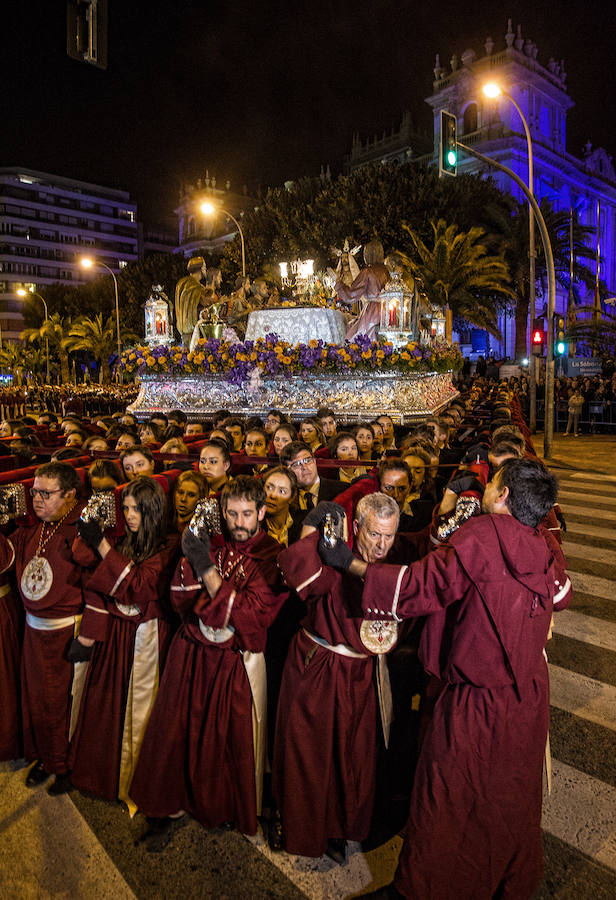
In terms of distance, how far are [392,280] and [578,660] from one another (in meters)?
9.86

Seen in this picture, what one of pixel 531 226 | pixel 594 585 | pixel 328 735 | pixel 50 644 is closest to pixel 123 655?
pixel 50 644

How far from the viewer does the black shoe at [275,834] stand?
3046 millimetres

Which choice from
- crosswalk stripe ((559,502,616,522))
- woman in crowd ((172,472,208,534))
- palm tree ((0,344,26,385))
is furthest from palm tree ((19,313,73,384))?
woman in crowd ((172,472,208,534))

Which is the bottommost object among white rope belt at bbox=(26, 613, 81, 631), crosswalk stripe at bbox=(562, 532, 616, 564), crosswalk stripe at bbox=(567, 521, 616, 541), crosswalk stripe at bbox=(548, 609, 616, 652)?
crosswalk stripe at bbox=(548, 609, 616, 652)

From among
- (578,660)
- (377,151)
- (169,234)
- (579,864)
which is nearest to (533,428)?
(578,660)

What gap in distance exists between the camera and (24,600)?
3486 millimetres

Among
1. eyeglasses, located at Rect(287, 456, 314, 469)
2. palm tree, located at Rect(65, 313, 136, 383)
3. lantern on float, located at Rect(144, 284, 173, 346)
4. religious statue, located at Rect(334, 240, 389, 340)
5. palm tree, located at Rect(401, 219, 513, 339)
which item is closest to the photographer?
eyeglasses, located at Rect(287, 456, 314, 469)

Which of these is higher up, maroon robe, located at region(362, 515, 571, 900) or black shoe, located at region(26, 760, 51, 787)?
maroon robe, located at region(362, 515, 571, 900)

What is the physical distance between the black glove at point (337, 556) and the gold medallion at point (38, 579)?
1.77 meters

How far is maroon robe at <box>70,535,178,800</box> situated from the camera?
3.29m

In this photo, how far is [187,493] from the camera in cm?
420

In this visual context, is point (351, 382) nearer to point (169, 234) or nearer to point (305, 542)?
point (305, 542)

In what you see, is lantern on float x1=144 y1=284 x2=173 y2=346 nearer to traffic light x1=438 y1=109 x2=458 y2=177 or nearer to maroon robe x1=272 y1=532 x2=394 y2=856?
traffic light x1=438 y1=109 x2=458 y2=177

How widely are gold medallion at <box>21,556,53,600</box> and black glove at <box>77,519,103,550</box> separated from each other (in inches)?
17.1
